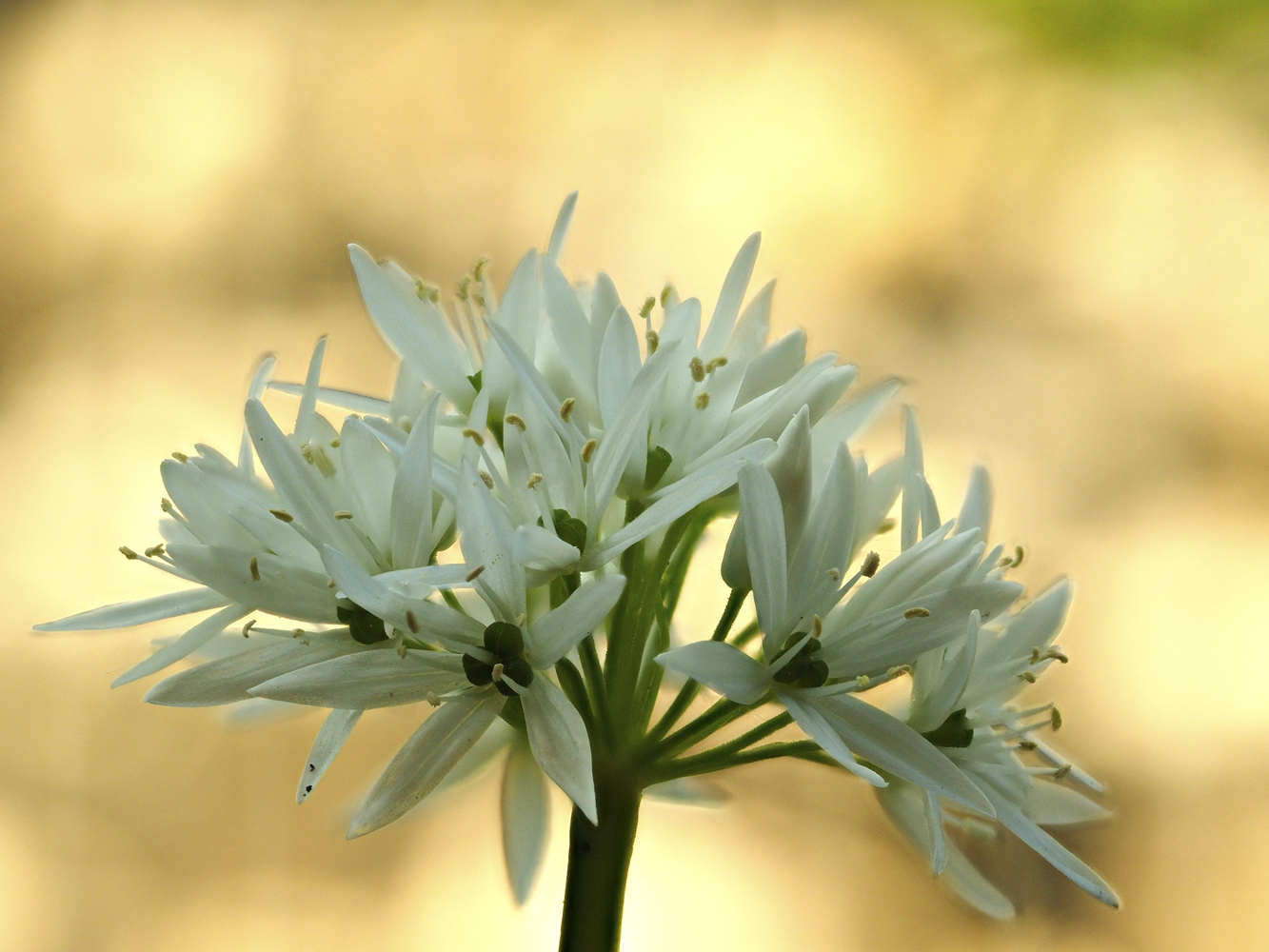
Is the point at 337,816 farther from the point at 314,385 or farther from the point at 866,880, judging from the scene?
the point at 866,880

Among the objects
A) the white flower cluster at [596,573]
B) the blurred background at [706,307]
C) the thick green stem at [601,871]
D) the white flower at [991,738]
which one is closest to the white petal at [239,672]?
the white flower cluster at [596,573]

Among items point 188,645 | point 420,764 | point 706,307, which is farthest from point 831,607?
point 706,307

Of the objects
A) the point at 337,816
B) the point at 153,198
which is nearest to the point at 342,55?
the point at 153,198

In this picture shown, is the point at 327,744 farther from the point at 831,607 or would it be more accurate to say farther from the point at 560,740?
the point at 831,607

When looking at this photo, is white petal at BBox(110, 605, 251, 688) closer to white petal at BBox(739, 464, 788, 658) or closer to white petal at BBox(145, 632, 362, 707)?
white petal at BBox(145, 632, 362, 707)

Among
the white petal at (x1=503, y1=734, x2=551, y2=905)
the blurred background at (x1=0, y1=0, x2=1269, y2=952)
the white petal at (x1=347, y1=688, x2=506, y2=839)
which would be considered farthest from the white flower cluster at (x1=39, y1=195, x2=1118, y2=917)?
the blurred background at (x1=0, y1=0, x2=1269, y2=952)

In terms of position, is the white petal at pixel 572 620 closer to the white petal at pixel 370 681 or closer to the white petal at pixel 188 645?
the white petal at pixel 370 681
